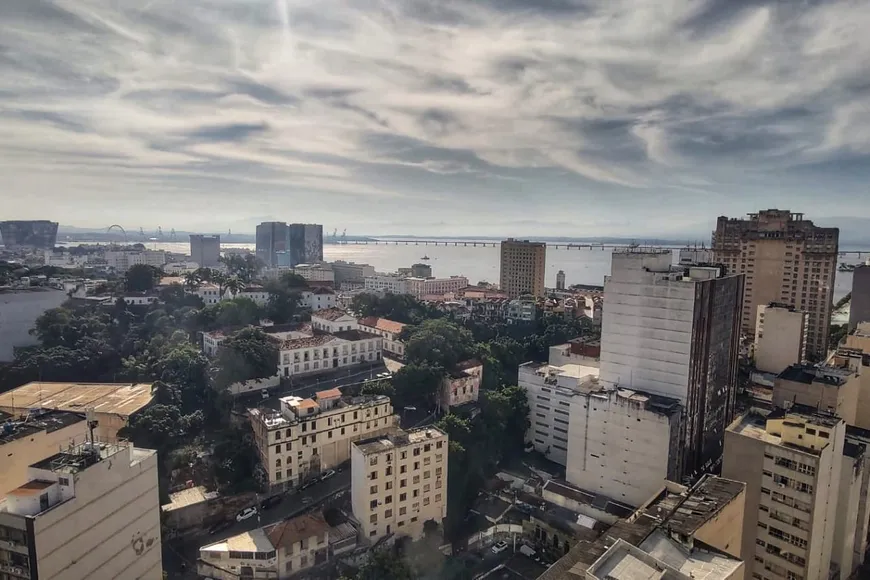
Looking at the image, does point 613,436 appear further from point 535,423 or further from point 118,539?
point 118,539

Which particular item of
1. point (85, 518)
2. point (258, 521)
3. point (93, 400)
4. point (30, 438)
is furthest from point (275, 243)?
point (85, 518)

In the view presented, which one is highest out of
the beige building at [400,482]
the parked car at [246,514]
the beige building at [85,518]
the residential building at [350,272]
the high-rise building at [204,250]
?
the high-rise building at [204,250]

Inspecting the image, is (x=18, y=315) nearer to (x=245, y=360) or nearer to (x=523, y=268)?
(x=245, y=360)

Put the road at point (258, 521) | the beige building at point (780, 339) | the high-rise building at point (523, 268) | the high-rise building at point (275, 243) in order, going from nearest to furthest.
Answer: the road at point (258, 521) → the beige building at point (780, 339) → the high-rise building at point (523, 268) → the high-rise building at point (275, 243)

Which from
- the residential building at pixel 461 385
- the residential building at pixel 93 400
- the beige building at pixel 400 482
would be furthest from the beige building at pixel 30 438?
the residential building at pixel 461 385

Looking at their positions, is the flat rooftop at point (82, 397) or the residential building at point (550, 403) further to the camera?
the residential building at point (550, 403)

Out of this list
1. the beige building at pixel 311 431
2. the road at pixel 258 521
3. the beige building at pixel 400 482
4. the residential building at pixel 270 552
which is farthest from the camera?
the beige building at pixel 311 431

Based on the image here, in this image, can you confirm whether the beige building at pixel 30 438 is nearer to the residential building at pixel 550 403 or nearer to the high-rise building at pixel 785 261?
the residential building at pixel 550 403
